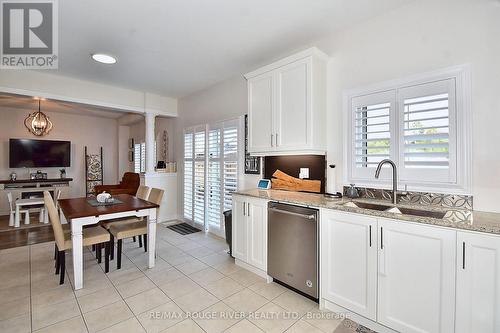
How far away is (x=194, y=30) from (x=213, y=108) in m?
1.82

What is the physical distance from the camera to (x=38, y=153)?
5.88 metres

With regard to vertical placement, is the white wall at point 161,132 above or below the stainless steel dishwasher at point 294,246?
above

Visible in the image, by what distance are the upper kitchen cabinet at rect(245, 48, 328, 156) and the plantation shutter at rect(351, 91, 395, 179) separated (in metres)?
0.34

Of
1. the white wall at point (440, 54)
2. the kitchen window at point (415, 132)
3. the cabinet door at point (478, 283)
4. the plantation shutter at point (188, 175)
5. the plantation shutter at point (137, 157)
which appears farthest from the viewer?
the plantation shutter at point (137, 157)

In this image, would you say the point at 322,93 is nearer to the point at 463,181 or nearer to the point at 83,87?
the point at 463,181

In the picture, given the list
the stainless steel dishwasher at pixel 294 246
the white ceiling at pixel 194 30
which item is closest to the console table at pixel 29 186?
the white ceiling at pixel 194 30

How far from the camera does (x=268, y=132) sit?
9.42 ft

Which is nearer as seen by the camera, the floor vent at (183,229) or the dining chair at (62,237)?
the dining chair at (62,237)

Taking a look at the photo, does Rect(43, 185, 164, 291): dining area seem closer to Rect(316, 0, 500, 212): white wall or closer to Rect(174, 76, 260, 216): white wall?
Rect(174, 76, 260, 216): white wall

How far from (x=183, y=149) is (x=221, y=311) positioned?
3.53 m

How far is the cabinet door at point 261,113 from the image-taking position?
2.83 meters

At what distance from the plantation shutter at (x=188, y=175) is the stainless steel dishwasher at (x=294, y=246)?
2.64m

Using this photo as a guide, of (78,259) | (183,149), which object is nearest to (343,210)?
(78,259)

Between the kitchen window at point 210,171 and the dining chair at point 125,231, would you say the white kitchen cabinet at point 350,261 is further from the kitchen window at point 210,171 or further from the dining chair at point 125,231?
the dining chair at point 125,231
